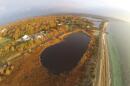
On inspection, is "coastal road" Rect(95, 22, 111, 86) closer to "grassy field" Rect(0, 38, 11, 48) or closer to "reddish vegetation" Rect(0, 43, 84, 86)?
"reddish vegetation" Rect(0, 43, 84, 86)

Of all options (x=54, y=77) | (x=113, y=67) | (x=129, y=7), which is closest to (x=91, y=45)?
(x=113, y=67)

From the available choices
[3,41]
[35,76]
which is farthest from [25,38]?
[35,76]

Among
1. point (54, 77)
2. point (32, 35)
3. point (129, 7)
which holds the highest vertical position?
point (129, 7)

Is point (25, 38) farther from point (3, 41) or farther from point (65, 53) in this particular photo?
point (65, 53)

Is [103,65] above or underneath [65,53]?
underneath

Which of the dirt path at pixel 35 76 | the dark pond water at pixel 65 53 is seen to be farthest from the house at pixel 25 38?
the dirt path at pixel 35 76

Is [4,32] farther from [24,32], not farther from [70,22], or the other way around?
[70,22]

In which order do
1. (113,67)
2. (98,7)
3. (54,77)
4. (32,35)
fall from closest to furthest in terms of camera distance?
1. (54,77)
2. (113,67)
3. (32,35)
4. (98,7)

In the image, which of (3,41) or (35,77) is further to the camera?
(3,41)

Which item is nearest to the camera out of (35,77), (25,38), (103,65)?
(35,77)
